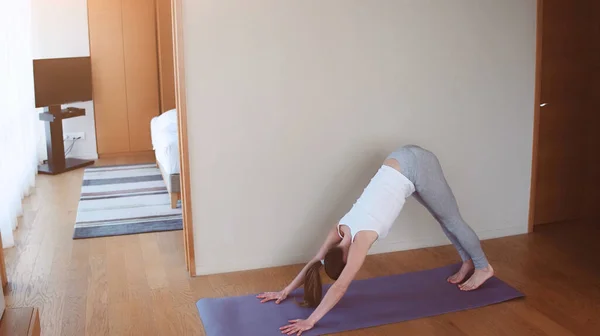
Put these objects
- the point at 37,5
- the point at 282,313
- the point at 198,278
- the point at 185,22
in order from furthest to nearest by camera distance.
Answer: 1. the point at 37,5
2. the point at 198,278
3. the point at 185,22
4. the point at 282,313

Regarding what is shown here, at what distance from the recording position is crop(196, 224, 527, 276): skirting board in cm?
357

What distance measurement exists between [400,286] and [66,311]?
5.46 feet

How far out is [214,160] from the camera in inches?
136

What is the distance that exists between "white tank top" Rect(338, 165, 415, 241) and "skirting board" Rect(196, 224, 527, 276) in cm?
72

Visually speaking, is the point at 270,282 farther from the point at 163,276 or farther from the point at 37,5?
the point at 37,5

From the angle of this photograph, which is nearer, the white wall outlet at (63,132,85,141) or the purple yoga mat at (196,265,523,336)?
the purple yoga mat at (196,265,523,336)

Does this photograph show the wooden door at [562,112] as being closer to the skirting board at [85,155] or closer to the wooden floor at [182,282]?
the wooden floor at [182,282]

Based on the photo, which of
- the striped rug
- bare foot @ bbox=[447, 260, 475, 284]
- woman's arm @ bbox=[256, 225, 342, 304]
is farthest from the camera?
the striped rug

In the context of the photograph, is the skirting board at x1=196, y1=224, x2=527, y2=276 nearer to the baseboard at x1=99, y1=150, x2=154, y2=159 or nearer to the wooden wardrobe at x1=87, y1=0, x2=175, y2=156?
the wooden wardrobe at x1=87, y1=0, x2=175, y2=156

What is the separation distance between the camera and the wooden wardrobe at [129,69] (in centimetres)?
638

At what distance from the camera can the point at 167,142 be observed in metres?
4.81

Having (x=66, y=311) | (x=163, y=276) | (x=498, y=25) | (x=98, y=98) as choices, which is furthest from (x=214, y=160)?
(x=98, y=98)

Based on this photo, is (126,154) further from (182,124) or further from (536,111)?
(536,111)

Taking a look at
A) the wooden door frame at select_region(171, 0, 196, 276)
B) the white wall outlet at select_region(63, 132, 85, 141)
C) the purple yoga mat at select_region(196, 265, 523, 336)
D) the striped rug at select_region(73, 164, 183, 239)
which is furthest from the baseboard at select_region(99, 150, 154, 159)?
the purple yoga mat at select_region(196, 265, 523, 336)
